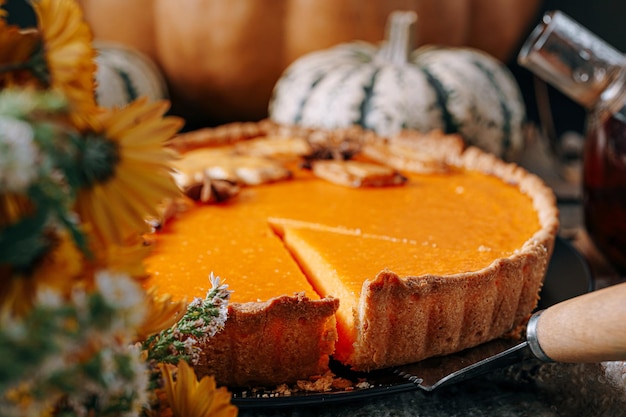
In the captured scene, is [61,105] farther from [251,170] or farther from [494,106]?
[494,106]

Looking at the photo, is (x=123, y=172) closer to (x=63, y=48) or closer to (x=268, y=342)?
(x=63, y=48)

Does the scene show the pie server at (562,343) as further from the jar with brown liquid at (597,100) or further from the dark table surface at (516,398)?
the jar with brown liquid at (597,100)

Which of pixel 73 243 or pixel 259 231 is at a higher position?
pixel 73 243

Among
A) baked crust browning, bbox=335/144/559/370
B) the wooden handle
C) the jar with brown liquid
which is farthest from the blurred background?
the wooden handle

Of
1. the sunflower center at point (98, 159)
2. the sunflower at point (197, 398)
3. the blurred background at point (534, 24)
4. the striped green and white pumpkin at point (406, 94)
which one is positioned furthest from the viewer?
the blurred background at point (534, 24)

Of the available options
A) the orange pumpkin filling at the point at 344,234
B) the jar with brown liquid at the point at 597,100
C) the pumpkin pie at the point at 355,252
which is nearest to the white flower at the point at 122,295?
the pumpkin pie at the point at 355,252

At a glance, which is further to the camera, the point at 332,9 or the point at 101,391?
the point at 332,9

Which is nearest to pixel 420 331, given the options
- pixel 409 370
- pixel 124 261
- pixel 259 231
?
pixel 409 370
